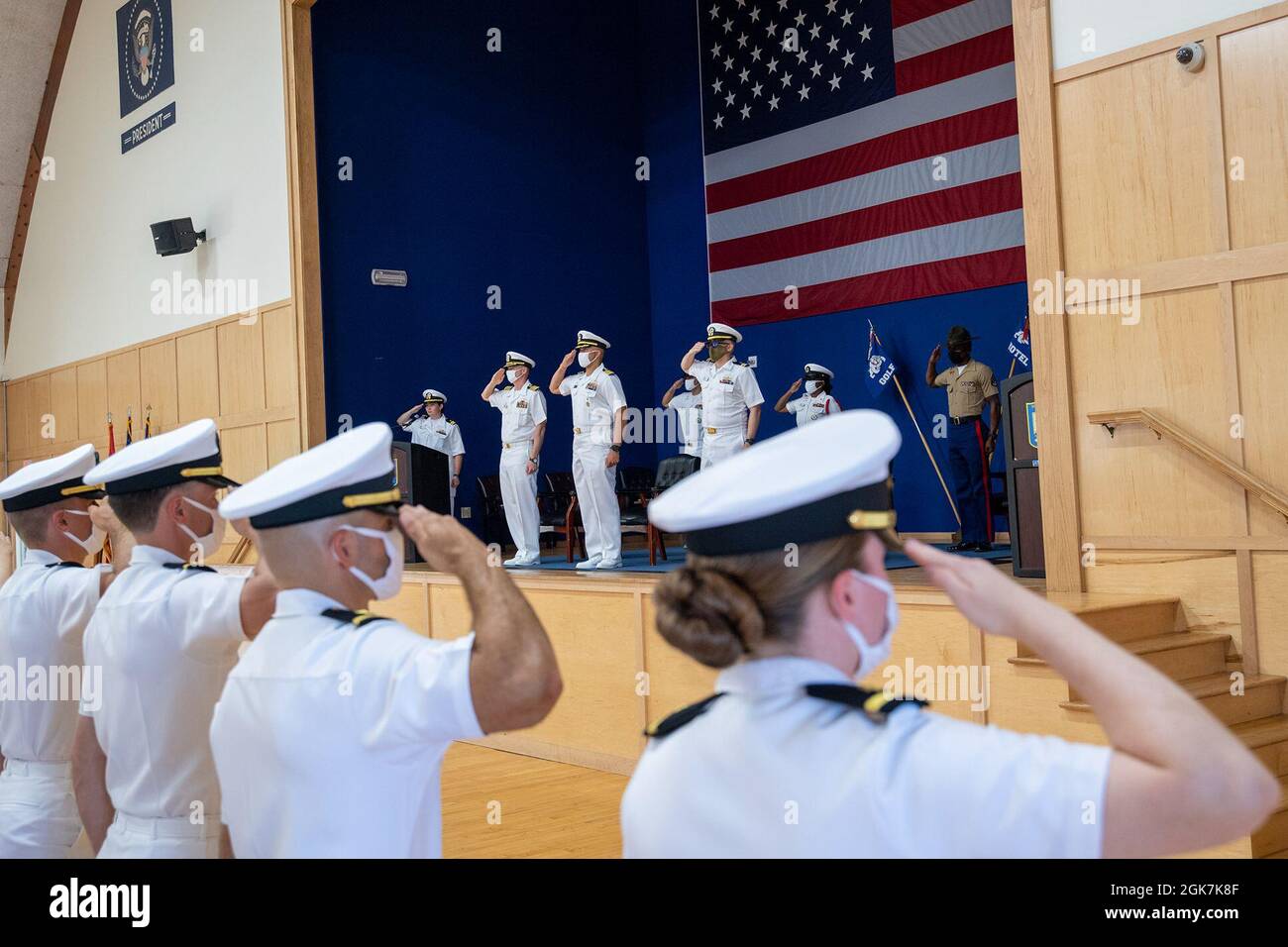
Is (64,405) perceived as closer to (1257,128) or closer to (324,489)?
(1257,128)

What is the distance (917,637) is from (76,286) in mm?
11891

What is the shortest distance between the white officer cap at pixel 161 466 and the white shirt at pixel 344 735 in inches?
30.4

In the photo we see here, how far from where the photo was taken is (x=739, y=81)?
12070mm

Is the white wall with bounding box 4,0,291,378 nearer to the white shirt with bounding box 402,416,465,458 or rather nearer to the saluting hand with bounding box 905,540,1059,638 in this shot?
the white shirt with bounding box 402,416,465,458

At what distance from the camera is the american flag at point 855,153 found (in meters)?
9.99

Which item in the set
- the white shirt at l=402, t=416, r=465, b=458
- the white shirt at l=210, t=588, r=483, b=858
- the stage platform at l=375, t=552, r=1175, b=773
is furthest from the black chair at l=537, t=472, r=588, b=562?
the white shirt at l=210, t=588, r=483, b=858

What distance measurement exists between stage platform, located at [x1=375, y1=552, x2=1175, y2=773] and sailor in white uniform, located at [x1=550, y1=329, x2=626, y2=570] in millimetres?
768

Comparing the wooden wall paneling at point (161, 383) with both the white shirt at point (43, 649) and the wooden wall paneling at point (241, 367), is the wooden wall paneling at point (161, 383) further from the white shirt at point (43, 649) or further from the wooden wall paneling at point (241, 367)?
the white shirt at point (43, 649)

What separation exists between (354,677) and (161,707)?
83cm

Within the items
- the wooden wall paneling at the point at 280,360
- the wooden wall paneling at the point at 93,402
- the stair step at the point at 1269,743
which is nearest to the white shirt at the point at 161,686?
the stair step at the point at 1269,743

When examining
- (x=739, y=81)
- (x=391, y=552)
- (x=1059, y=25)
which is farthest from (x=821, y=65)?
(x=391, y=552)

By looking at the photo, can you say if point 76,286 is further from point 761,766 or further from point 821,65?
point 761,766

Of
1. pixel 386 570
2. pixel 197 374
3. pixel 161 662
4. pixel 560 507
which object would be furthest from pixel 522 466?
pixel 386 570

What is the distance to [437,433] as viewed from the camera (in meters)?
10.7
